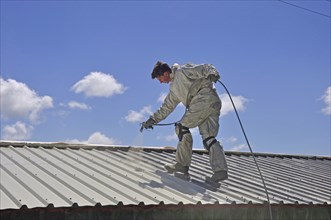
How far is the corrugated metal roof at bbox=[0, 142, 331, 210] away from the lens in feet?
17.3

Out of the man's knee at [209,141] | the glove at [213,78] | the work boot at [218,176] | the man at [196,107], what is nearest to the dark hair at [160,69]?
the man at [196,107]

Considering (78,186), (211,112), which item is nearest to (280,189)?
(211,112)

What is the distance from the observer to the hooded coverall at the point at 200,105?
722cm

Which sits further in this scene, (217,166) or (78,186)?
(217,166)

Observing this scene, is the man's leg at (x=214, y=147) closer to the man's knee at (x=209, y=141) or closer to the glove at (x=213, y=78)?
the man's knee at (x=209, y=141)

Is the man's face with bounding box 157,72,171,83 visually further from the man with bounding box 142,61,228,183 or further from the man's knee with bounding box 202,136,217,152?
the man's knee with bounding box 202,136,217,152

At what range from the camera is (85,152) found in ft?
26.7

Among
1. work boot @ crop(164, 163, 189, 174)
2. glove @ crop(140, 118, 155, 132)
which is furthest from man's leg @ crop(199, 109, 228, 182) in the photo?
glove @ crop(140, 118, 155, 132)

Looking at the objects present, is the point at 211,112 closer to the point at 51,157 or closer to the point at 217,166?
the point at 217,166

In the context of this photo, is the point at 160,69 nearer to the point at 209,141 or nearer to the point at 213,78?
the point at 213,78

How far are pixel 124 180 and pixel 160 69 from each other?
6.40 feet

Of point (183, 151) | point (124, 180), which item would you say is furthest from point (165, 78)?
point (124, 180)

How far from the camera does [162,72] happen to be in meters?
7.41

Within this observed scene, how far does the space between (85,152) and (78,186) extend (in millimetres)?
2502
